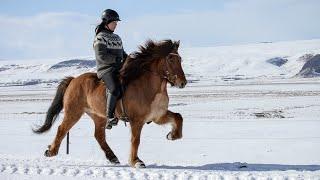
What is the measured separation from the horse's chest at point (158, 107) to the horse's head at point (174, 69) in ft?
1.04

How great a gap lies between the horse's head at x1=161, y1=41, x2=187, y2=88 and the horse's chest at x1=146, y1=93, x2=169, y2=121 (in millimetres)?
317

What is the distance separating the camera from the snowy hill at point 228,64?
128050 millimetres

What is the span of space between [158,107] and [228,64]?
137 meters

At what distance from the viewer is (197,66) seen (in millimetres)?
144000

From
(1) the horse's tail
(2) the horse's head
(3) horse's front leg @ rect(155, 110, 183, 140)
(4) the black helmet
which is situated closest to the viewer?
(2) the horse's head

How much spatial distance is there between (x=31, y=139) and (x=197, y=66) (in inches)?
5177

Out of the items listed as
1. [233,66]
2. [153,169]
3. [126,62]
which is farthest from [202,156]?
[233,66]

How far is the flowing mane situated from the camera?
8422mm

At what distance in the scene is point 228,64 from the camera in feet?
469

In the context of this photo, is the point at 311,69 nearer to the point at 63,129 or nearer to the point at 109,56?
the point at 63,129

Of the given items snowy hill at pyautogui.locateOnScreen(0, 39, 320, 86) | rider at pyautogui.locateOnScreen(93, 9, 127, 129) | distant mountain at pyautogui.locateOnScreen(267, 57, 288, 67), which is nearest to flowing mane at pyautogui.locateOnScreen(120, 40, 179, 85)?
rider at pyautogui.locateOnScreen(93, 9, 127, 129)

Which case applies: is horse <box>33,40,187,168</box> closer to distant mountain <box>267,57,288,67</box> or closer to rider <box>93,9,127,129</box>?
rider <box>93,9,127,129</box>

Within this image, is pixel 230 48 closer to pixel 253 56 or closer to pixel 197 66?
pixel 253 56

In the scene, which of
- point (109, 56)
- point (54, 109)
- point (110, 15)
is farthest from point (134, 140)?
point (54, 109)
